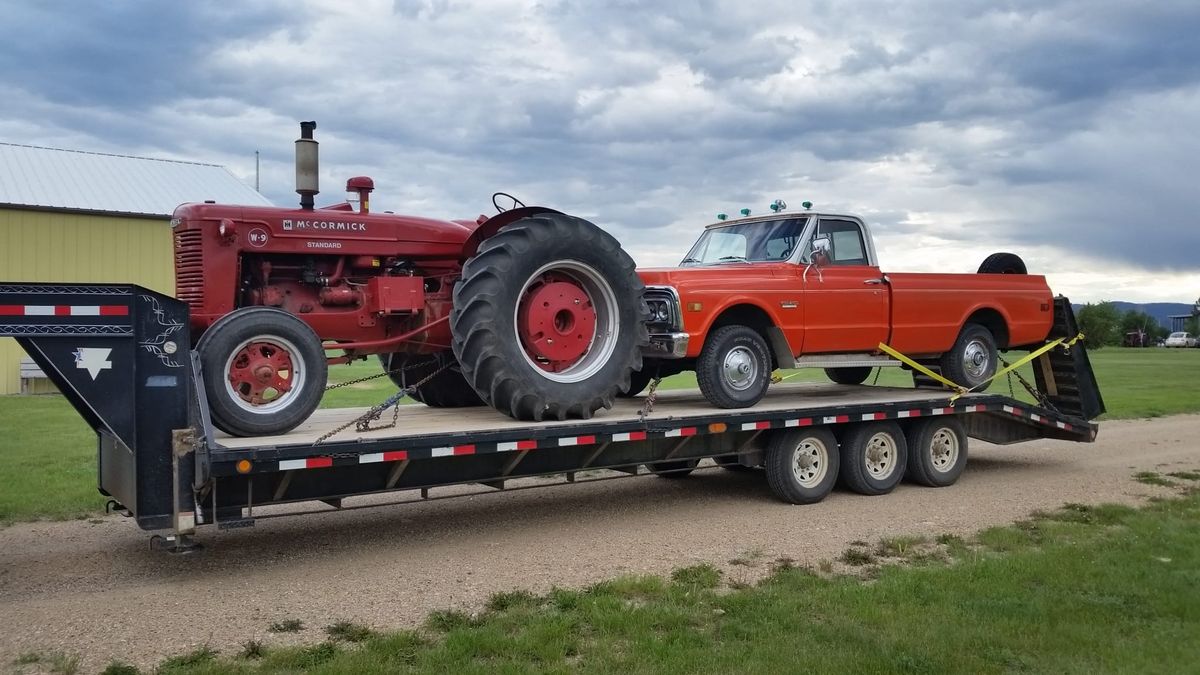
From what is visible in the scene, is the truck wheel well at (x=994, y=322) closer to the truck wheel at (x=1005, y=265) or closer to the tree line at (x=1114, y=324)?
the truck wheel at (x=1005, y=265)

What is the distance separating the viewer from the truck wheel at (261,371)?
7.29 meters

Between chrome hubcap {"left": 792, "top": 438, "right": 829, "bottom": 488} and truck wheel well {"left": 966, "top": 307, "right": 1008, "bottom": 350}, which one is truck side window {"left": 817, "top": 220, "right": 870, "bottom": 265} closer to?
truck wheel well {"left": 966, "top": 307, "right": 1008, "bottom": 350}

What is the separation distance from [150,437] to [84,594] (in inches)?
46.4

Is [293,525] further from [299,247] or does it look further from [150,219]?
[150,219]

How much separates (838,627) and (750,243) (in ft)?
19.2

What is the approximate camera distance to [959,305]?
38.3ft

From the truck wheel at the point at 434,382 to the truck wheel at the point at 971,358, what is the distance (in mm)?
5429

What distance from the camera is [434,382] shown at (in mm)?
10305

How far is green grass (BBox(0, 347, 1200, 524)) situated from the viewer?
1002 cm

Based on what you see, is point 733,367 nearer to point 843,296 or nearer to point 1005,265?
point 843,296

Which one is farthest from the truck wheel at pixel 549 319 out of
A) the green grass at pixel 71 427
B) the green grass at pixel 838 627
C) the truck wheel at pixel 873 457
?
the green grass at pixel 71 427

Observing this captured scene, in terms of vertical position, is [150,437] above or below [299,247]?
below

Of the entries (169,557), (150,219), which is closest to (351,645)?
(169,557)

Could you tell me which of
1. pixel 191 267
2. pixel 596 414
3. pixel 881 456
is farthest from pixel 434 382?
pixel 881 456
